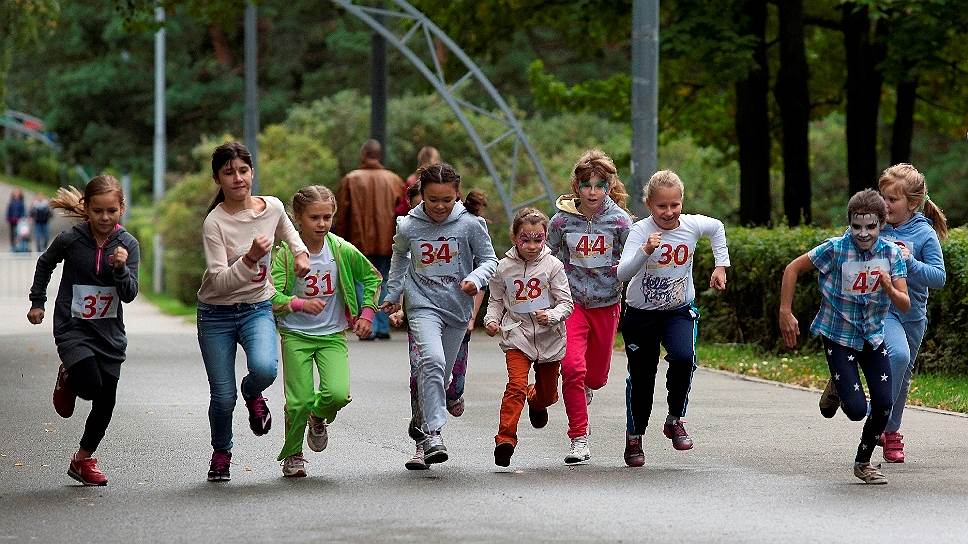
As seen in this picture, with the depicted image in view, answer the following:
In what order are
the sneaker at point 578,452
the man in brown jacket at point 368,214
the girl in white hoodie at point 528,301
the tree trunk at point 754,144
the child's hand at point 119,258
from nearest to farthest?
1. the child's hand at point 119,258
2. the girl in white hoodie at point 528,301
3. the sneaker at point 578,452
4. the man in brown jacket at point 368,214
5. the tree trunk at point 754,144

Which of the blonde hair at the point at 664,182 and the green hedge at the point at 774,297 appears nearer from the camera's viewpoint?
the blonde hair at the point at 664,182

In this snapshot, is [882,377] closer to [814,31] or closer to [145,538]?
[145,538]

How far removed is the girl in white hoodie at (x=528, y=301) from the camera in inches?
382

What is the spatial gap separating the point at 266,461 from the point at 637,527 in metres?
2.87

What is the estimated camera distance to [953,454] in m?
10.1

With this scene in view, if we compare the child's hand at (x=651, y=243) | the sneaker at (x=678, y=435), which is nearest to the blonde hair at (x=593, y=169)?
the child's hand at (x=651, y=243)

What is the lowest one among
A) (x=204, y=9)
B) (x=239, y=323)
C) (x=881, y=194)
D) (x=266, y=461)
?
(x=266, y=461)

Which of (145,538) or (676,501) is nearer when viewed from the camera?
(145,538)

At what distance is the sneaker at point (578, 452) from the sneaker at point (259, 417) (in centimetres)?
155

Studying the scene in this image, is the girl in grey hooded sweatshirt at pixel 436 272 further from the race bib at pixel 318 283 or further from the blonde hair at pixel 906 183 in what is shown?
the blonde hair at pixel 906 183

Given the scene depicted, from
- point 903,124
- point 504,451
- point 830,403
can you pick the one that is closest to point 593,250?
point 504,451

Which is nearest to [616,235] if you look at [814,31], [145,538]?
[145,538]

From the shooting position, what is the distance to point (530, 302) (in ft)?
32.0

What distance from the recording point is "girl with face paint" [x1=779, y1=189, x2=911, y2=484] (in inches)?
360
